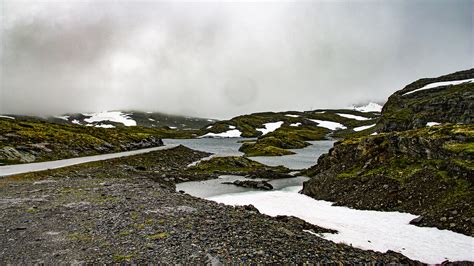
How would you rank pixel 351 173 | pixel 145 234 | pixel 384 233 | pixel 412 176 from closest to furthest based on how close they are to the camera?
pixel 145 234 → pixel 384 233 → pixel 412 176 → pixel 351 173

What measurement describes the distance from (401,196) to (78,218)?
2639cm

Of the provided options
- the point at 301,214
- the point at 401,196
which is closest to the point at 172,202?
the point at 301,214

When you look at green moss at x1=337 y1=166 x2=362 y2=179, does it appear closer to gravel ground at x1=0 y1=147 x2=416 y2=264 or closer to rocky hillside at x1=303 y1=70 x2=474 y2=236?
rocky hillside at x1=303 y1=70 x2=474 y2=236

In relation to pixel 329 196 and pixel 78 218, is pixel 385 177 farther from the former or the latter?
pixel 78 218

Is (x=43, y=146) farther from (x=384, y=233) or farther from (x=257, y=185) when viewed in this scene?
(x=384, y=233)

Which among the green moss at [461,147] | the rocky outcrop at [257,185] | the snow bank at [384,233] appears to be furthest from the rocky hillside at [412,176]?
the rocky outcrop at [257,185]

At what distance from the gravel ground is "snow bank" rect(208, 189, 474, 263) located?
6.83 feet

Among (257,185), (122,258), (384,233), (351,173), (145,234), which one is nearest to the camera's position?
(122,258)

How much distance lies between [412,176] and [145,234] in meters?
24.5

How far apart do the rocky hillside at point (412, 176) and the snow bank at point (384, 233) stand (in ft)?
4.42

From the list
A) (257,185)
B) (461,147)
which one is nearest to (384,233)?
(461,147)

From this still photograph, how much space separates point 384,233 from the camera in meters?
19.9

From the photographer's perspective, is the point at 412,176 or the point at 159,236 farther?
the point at 412,176

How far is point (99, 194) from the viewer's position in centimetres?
2719
